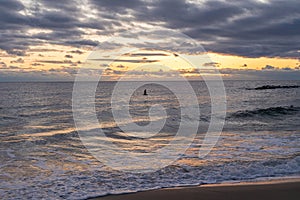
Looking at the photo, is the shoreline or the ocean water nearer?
the shoreline

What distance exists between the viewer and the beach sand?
7312mm

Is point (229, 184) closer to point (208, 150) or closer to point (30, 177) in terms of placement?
point (208, 150)

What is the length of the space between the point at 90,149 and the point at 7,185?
Answer: 528 cm

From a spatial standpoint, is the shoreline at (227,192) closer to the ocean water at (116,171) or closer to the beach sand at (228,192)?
the beach sand at (228,192)

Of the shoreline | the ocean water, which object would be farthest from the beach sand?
the ocean water

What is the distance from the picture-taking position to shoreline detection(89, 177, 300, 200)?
A: 288 inches

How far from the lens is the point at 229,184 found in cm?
842

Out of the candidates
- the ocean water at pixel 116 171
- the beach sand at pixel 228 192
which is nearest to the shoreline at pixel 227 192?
the beach sand at pixel 228 192

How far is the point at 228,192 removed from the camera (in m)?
7.63

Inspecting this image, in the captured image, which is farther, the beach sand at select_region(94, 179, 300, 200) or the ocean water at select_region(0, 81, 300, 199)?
the ocean water at select_region(0, 81, 300, 199)

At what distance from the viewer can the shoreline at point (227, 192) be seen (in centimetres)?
732

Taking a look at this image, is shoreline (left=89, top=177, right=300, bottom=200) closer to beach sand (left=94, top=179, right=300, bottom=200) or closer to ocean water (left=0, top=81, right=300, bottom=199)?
beach sand (left=94, top=179, right=300, bottom=200)

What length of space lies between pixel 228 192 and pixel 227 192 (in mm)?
23

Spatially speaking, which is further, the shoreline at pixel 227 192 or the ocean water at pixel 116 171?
the ocean water at pixel 116 171
